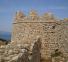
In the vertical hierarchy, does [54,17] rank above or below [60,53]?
above

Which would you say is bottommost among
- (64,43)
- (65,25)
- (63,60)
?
(63,60)

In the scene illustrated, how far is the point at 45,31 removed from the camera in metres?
14.6

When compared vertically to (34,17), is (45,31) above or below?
below

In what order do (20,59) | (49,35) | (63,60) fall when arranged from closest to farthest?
(20,59) → (63,60) → (49,35)

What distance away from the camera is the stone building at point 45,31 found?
46.7 feet

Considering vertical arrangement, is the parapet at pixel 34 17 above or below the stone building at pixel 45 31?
above

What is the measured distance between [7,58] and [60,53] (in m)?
8.20

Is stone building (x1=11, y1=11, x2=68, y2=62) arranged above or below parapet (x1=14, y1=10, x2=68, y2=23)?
below

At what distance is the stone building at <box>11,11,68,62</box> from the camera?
46.7 ft

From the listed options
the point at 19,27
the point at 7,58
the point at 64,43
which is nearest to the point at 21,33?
the point at 19,27

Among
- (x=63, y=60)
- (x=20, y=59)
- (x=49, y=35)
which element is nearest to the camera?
(x=20, y=59)

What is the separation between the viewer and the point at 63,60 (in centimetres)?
1336

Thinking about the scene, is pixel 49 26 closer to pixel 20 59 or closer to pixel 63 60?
pixel 63 60

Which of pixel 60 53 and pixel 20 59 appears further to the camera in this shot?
pixel 60 53
